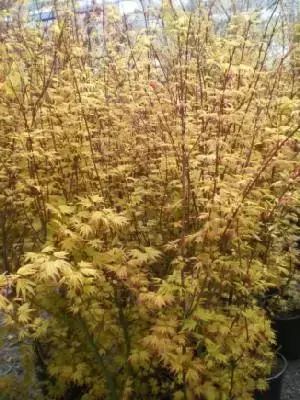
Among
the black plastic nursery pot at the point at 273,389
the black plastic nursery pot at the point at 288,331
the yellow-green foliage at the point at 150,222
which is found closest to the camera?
the yellow-green foliage at the point at 150,222

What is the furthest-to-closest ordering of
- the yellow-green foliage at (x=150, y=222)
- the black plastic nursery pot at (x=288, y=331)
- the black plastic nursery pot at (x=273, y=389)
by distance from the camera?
the black plastic nursery pot at (x=288, y=331) < the black plastic nursery pot at (x=273, y=389) < the yellow-green foliage at (x=150, y=222)

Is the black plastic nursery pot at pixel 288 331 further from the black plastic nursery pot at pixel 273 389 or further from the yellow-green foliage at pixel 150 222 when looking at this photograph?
the yellow-green foliage at pixel 150 222

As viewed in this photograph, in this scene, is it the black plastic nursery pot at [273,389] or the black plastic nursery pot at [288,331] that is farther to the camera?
the black plastic nursery pot at [288,331]

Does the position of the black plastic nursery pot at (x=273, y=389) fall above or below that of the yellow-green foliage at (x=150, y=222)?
below

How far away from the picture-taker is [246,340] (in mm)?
2697

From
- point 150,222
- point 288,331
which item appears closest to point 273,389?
point 288,331

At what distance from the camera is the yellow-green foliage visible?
249 cm

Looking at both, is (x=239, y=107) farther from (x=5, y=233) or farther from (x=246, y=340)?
(x=5, y=233)

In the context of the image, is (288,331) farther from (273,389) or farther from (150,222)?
(150,222)

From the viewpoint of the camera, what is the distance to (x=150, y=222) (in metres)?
2.83

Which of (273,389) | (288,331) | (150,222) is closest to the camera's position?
(150,222)

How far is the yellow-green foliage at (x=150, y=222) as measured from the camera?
2492 mm

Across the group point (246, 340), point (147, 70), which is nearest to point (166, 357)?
point (246, 340)

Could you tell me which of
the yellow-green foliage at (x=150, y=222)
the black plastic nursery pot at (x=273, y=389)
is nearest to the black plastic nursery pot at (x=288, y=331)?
the black plastic nursery pot at (x=273, y=389)
